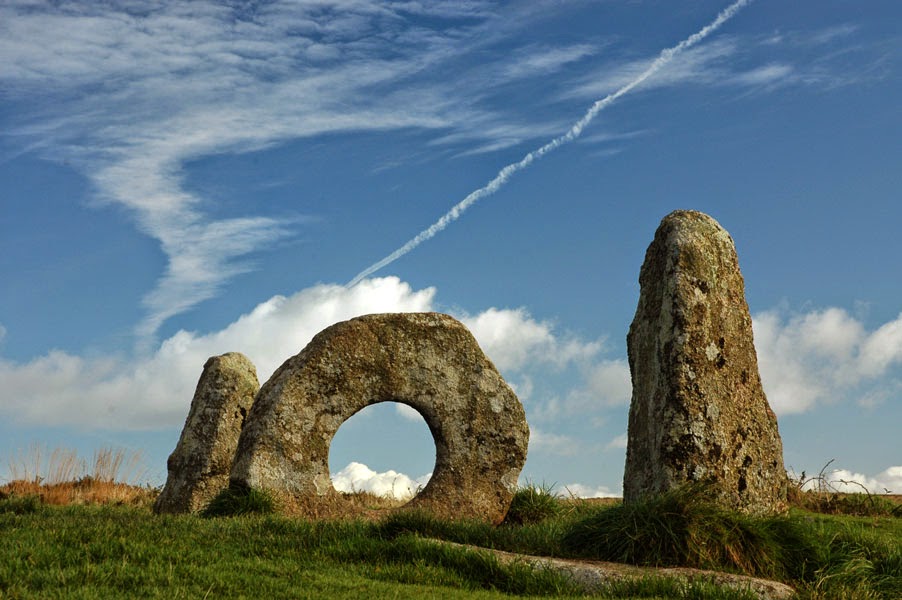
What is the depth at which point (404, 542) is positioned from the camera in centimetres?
1041

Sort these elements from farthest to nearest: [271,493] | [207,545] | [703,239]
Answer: [271,493]
[703,239]
[207,545]

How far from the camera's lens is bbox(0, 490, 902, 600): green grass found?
876 centimetres

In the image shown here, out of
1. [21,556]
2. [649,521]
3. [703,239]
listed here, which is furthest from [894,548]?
[21,556]

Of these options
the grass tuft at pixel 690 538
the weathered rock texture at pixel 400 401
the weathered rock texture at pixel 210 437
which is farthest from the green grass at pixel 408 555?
the weathered rock texture at pixel 210 437

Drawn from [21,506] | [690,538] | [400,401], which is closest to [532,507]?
[400,401]

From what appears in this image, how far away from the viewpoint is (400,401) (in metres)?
15.7

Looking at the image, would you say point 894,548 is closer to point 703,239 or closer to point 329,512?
point 703,239

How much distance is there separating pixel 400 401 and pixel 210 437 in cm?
489

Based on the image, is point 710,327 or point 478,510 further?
point 478,510

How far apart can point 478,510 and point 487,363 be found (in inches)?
100

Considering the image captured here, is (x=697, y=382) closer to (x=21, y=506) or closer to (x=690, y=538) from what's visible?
(x=690, y=538)

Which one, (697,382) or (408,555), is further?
(697,382)

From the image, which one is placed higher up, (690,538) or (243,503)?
(243,503)

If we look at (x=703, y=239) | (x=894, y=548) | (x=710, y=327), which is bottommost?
(x=894, y=548)
